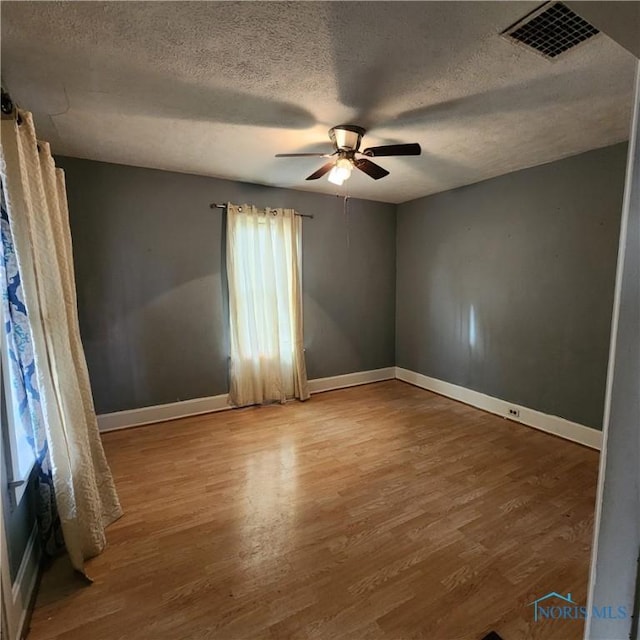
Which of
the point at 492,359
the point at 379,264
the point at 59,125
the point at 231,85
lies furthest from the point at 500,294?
the point at 59,125

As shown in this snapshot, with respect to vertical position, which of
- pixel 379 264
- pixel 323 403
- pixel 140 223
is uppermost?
pixel 140 223

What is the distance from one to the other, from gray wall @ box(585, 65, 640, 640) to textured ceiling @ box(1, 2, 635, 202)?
3.41 ft

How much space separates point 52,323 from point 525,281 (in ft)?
11.7

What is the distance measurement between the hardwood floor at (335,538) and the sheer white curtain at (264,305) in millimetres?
786

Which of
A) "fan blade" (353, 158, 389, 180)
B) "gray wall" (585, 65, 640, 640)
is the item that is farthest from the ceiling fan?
"gray wall" (585, 65, 640, 640)

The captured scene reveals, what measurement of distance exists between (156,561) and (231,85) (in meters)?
2.45

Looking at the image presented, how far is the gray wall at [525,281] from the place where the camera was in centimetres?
268

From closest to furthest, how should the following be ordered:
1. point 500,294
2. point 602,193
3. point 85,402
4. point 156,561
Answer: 1. point 156,561
2. point 85,402
3. point 602,193
4. point 500,294

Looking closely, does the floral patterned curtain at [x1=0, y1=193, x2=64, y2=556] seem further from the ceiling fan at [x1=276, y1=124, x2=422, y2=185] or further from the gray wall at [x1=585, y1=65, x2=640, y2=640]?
the gray wall at [x1=585, y1=65, x2=640, y2=640]

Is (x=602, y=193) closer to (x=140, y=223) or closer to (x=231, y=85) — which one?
(x=231, y=85)

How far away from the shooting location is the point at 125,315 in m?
3.15

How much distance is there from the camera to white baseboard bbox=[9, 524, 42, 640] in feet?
4.26

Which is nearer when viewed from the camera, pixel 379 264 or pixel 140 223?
pixel 140 223

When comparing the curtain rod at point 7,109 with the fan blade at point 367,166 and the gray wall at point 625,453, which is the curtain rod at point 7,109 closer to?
the fan blade at point 367,166
